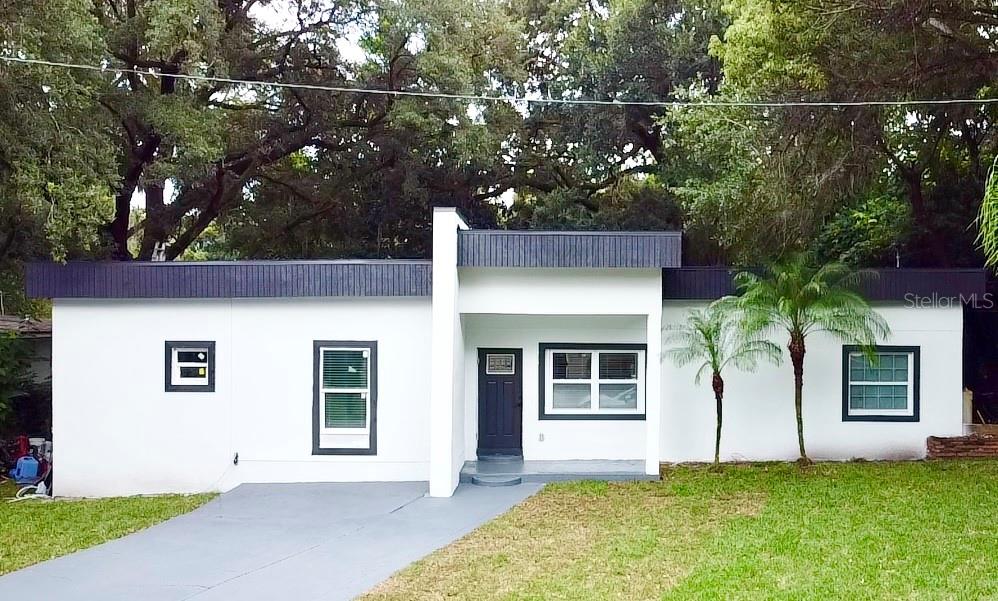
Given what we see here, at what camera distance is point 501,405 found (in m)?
12.8

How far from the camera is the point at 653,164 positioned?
2095 centimetres

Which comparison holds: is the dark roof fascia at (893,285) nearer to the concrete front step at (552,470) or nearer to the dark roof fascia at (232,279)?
the concrete front step at (552,470)

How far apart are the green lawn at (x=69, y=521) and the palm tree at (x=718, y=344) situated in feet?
23.0

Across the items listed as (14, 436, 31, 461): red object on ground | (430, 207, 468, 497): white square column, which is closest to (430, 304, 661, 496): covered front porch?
(430, 207, 468, 497): white square column

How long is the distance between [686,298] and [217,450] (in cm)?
716

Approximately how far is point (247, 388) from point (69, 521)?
2.74m

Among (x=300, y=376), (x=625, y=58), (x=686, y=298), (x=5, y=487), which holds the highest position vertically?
(x=625, y=58)

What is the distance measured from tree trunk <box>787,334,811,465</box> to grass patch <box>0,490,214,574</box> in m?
8.23

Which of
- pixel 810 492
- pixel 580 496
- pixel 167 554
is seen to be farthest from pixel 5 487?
pixel 810 492

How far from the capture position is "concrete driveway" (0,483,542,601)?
708 cm

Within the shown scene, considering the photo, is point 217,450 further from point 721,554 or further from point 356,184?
point 356,184

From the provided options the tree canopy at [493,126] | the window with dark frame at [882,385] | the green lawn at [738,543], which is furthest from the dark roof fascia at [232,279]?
the window with dark frame at [882,385]

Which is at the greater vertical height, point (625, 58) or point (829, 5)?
point (625, 58)

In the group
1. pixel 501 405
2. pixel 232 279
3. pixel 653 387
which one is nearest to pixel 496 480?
pixel 501 405
